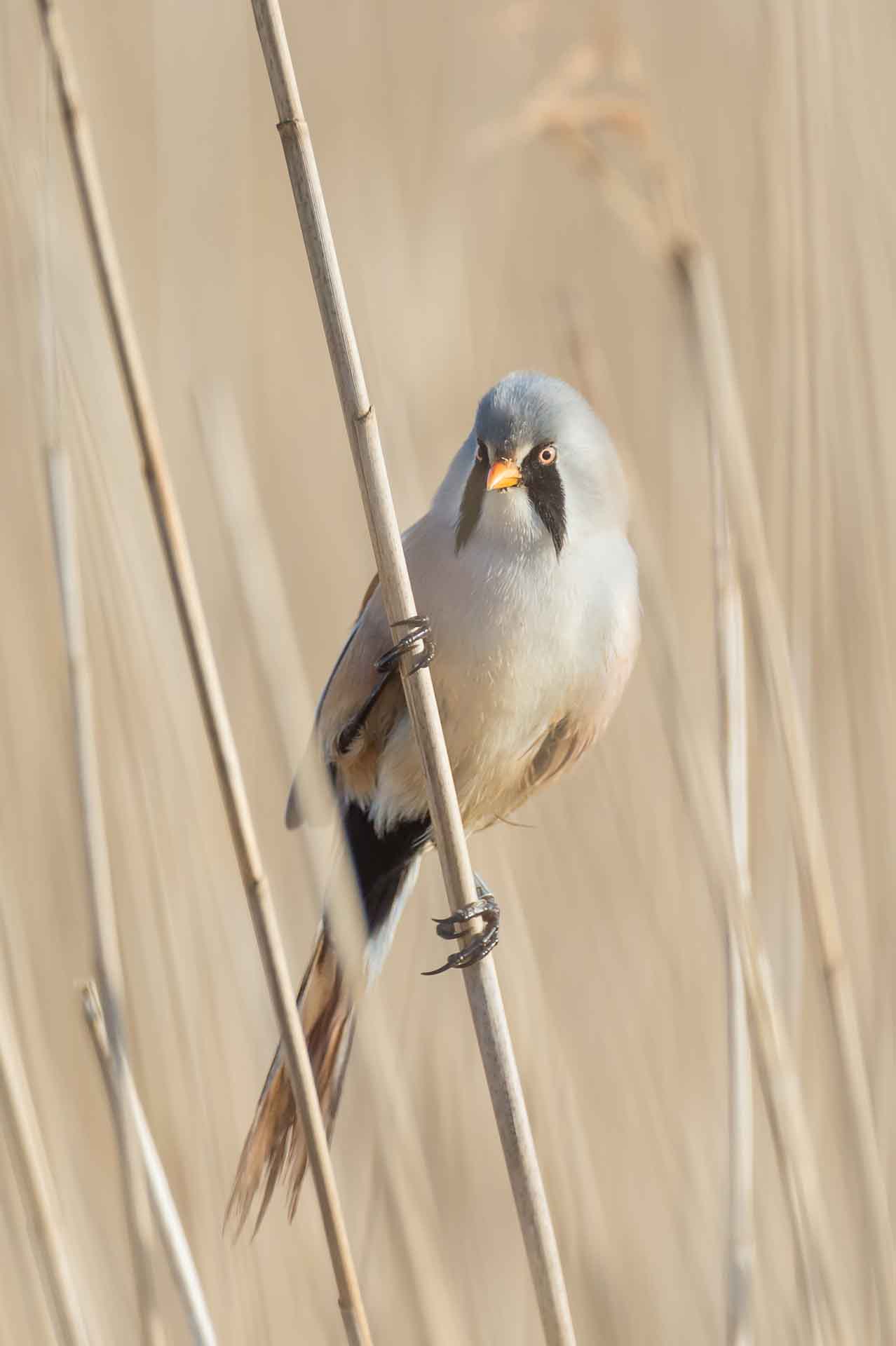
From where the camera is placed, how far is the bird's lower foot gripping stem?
3.66ft

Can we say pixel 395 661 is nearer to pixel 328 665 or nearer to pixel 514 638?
pixel 514 638

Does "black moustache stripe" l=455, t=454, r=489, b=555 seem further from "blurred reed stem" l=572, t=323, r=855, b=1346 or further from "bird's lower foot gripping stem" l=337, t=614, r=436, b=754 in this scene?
"blurred reed stem" l=572, t=323, r=855, b=1346

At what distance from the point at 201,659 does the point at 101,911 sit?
337mm

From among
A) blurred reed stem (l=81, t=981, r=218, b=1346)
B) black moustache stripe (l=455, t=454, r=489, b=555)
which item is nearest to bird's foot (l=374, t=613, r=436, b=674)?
black moustache stripe (l=455, t=454, r=489, b=555)

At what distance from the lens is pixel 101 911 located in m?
1.27

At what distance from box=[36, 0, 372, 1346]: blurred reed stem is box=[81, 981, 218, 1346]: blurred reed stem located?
18cm

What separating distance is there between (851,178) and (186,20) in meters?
1.20

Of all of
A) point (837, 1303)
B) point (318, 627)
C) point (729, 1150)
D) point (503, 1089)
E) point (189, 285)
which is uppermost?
point (189, 285)

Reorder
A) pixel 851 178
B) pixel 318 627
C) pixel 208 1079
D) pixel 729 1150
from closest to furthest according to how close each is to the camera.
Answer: pixel 729 1150 < pixel 208 1079 < pixel 851 178 < pixel 318 627

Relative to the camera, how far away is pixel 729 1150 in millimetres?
1462

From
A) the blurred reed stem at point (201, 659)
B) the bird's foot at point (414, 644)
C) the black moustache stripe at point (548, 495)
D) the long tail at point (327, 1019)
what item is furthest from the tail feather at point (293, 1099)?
the black moustache stripe at point (548, 495)

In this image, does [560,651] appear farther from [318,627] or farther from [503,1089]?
[318,627]

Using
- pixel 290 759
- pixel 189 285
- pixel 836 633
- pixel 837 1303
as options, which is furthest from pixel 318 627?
pixel 837 1303

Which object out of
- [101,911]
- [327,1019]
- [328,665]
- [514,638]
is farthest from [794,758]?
[328,665]
